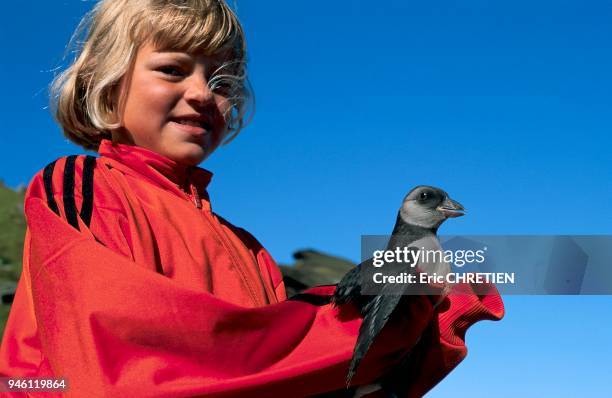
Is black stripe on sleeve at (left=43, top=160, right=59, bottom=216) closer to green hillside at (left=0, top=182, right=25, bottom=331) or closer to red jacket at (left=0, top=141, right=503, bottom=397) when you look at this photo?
red jacket at (left=0, top=141, right=503, bottom=397)

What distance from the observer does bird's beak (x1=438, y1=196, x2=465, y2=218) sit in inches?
97.7

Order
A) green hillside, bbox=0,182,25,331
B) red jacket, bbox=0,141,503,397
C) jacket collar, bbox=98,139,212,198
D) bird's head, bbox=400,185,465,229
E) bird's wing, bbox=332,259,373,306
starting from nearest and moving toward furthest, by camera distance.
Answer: red jacket, bbox=0,141,503,397 → bird's wing, bbox=332,259,373,306 → bird's head, bbox=400,185,465,229 → jacket collar, bbox=98,139,212,198 → green hillside, bbox=0,182,25,331

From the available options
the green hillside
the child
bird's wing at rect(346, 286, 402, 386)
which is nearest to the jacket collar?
the child

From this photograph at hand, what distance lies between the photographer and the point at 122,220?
2258 mm

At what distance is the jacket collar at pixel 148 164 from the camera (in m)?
2.63

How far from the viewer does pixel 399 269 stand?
2164 millimetres

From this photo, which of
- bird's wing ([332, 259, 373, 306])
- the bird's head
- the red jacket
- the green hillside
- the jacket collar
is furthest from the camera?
the green hillside

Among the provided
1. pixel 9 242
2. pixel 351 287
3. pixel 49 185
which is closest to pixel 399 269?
pixel 351 287

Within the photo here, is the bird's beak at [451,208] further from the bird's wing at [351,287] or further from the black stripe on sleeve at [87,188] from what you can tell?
the black stripe on sleeve at [87,188]

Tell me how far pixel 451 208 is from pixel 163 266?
104 centimetres

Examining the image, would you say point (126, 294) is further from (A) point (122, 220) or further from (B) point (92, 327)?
(A) point (122, 220)

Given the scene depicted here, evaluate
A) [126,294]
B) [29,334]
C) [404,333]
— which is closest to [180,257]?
[126,294]

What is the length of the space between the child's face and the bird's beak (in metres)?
0.97

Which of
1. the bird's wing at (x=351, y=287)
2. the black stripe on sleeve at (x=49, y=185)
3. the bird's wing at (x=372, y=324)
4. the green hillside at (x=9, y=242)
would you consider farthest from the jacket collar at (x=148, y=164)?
the green hillside at (x=9, y=242)
